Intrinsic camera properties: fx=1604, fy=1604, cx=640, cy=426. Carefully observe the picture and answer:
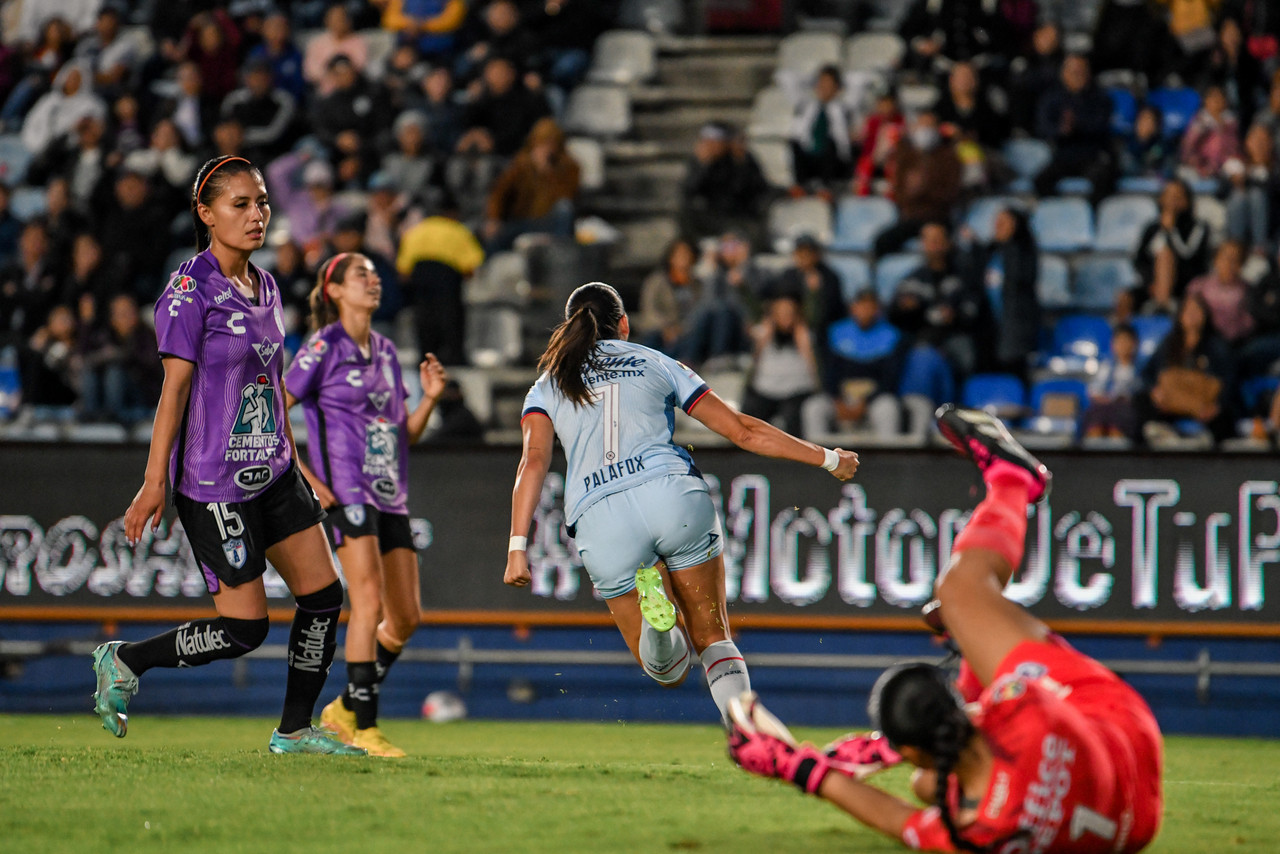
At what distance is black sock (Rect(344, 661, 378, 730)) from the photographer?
823 cm

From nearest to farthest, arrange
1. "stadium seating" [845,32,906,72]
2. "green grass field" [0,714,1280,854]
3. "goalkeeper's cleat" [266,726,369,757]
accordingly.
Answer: "green grass field" [0,714,1280,854] < "goalkeeper's cleat" [266,726,369,757] < "stadium seating" [845,32,906,72]

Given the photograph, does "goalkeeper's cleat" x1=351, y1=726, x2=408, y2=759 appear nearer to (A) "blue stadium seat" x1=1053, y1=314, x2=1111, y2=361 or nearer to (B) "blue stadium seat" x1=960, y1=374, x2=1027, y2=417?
(B) "blue stadium seat" x1=960, y1=374, x2=1027, y2=417

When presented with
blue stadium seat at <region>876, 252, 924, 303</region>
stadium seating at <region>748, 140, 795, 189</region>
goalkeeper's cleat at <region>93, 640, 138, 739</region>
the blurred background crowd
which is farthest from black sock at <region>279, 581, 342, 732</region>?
stadium seating at <region>748, 140, 795, 189</region>

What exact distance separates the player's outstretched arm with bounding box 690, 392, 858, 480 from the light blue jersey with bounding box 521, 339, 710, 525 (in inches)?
4.6

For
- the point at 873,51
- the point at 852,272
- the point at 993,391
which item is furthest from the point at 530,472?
the point at 873,51

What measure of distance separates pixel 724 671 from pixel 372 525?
8.35 feet

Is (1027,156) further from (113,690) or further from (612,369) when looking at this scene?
(113,690)

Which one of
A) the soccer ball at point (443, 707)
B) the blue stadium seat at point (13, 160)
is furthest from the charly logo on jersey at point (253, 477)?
the blue stadium seat at point (13, 160)

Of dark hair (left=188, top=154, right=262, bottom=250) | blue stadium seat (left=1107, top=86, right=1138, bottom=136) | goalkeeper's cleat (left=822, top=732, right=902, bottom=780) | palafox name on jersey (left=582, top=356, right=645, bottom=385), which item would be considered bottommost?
goalkeeper's cleat (left=822, top=732, right=902, bottom=780)

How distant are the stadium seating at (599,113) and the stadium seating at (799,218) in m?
2.48

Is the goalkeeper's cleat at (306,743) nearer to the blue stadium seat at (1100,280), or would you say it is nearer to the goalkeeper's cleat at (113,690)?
the goalkeeper's cleat at (113,690)

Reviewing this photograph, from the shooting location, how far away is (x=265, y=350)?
21.8 feet

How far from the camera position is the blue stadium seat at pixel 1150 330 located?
13430 millimetres

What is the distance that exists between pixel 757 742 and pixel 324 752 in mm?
2982
